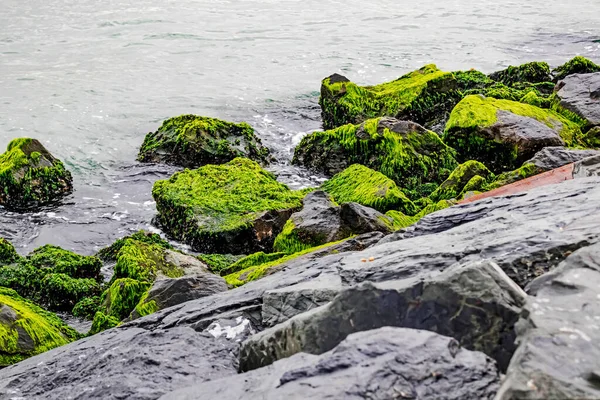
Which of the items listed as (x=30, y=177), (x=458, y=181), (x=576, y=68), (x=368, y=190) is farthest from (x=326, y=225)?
(x=576, y=68)

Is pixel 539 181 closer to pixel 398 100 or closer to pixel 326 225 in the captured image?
pixel 326 225

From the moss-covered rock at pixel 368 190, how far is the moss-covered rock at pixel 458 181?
56 centimetres

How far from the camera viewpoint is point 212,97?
17516mm

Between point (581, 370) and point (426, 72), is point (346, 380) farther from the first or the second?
point (426, 72)

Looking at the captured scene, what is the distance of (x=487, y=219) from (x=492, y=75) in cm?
1330

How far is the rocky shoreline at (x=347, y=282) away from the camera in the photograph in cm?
282

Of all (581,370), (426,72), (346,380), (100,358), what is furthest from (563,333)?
(426,72)

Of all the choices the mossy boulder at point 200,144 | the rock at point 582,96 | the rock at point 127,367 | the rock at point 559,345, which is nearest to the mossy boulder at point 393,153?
the mossy boulder at point 200,144

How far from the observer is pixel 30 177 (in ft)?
37.5

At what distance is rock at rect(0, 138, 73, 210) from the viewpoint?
11.2 metres

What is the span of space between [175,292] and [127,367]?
6.54 feet

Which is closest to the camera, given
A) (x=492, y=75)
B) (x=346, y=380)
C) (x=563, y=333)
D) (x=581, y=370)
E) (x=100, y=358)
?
(x=581, y=370)

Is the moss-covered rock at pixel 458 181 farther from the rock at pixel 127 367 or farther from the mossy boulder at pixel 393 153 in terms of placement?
the rock at pixel 127 367

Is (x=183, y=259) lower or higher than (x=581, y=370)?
lower
